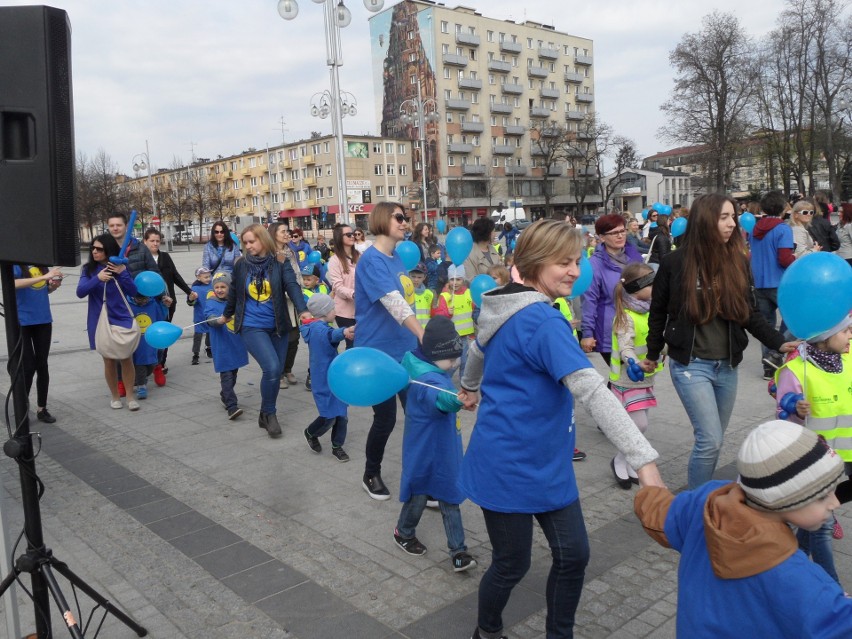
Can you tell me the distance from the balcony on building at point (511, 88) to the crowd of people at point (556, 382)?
82432 mm

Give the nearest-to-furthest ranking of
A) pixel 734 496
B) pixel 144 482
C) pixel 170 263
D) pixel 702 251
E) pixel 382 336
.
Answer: pixel 734 496
pixel 702 251
pixel 382 336
pixel 144 482
pixel 170 263

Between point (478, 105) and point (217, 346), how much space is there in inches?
3178

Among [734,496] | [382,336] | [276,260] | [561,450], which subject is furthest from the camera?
[276,260]

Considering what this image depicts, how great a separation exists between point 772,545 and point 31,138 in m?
2.88

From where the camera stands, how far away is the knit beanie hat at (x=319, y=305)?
18.4 feet

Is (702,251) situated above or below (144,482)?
above

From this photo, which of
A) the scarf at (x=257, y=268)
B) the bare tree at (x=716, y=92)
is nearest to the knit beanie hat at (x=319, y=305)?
the scarf at (x=257, y=268)

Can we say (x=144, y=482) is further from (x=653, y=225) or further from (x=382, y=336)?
(x=653, y=225)

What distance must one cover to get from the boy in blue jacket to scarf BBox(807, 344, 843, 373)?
1.79 m

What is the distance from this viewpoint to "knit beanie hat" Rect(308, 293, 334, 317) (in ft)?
18.4

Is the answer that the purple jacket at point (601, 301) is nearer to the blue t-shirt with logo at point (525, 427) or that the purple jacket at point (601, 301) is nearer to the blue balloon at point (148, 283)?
the blue t-shirt with logo at point (525, 427)

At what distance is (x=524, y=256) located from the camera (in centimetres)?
273

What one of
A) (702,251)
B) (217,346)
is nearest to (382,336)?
(702,251)

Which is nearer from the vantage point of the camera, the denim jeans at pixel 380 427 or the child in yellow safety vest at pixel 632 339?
the denim jeans at pixel 380 427
